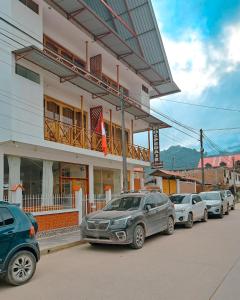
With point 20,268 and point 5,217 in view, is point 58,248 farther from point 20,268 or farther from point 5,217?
point 5,217

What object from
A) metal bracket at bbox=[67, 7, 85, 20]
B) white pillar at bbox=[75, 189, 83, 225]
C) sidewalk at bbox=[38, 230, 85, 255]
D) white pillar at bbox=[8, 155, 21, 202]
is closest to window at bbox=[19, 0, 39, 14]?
metal bracket at bbox=[67, 7, 85, 20]

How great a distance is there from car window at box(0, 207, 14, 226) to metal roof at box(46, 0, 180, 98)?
44.2 feet

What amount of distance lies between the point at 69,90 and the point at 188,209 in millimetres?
8191

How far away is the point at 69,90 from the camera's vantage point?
54.3ft

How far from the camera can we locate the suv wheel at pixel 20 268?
6.29 m

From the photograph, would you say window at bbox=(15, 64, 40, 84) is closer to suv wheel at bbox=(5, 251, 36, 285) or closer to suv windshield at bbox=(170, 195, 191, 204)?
suv wheel at bbox=(5, 251, 36, 285)

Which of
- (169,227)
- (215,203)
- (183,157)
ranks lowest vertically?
(169,227)

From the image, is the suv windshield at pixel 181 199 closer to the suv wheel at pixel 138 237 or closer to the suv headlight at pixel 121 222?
the suv wheel at pixel 138 237

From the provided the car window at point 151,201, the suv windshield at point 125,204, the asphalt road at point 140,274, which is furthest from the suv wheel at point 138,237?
the car window at point 151,201

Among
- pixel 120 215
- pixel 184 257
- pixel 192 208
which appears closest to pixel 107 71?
pixel 192 208

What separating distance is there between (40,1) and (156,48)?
11408 mm

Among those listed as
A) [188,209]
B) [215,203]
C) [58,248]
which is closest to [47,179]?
[58,248]

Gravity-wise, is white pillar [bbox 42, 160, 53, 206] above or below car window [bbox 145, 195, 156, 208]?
above

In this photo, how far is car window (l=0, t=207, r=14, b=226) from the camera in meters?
6.48
